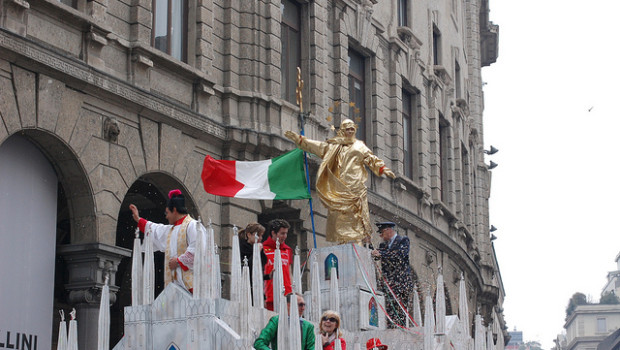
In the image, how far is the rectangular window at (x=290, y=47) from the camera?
82.5 feet

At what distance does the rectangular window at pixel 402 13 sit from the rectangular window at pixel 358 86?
4038mm

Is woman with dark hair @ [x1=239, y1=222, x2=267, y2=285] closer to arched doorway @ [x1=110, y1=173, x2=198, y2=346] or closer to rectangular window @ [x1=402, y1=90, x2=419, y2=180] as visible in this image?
arched doorway @ [x1=110, y1=173, x2=198, y2=346]

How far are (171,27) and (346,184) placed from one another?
241 inches

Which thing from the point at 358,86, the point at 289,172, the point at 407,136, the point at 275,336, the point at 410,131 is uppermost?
the point at 358,86

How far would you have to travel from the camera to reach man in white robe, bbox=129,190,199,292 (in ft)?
39.3

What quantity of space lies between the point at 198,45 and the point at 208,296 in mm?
11244

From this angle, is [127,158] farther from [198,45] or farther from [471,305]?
[471,305]

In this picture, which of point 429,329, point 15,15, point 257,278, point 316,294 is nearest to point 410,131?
point 15,15

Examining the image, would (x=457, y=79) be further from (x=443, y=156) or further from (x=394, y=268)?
(x=394, y=268)

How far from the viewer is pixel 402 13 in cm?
3409

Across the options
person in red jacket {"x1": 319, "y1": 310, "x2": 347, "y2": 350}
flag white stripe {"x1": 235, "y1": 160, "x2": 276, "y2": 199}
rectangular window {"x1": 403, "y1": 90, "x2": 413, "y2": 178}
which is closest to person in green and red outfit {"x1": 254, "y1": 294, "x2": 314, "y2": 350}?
person in red jacket {"x1": 319, "y1": 310, "x2": 347, "y2": 350}

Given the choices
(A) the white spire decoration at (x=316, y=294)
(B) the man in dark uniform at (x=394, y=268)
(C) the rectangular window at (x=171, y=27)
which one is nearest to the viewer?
(A) the white spire decoration at (x=316, y=294)

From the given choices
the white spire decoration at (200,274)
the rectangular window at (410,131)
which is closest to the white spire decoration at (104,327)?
the white spire decoration at (200,274)

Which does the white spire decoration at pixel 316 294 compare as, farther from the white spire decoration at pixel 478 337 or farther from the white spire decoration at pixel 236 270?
the white spire decoration at pixel 478 337
